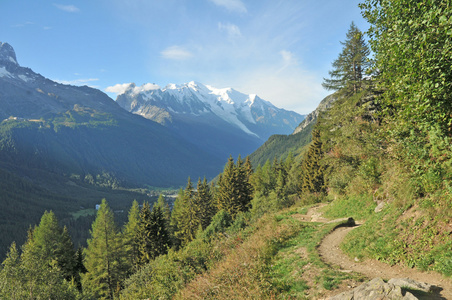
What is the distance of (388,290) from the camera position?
7.01 m

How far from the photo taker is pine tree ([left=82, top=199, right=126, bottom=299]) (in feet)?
155

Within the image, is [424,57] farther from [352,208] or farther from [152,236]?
[152,236]

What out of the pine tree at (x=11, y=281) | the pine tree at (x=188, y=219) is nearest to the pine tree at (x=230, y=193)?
the pine tree at (x=188, y=219)

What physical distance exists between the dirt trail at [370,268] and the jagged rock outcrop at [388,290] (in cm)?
49

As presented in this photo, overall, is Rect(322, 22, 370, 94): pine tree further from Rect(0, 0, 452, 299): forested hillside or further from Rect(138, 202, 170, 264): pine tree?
Rect(138, 202, 170, 264): pine tree

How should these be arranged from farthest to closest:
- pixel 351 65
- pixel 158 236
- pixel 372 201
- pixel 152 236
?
1. pixel 158 236
2. pixel 152 236
3. pixel 351 65
4. pixel 372 201

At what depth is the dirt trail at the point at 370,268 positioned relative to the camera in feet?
25.8

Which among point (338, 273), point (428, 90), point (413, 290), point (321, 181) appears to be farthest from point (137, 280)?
point (321, 181)

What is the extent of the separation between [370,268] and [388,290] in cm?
426

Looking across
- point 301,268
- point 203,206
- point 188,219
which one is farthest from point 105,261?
point 301,268

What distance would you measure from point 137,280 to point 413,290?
28.8 metres

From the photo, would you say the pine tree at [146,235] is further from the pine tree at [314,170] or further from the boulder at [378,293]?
the boulder at [378,293]

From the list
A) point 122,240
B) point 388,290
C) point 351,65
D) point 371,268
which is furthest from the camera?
point 122,240

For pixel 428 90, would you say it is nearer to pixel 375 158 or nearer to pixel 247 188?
pixel 375 158
